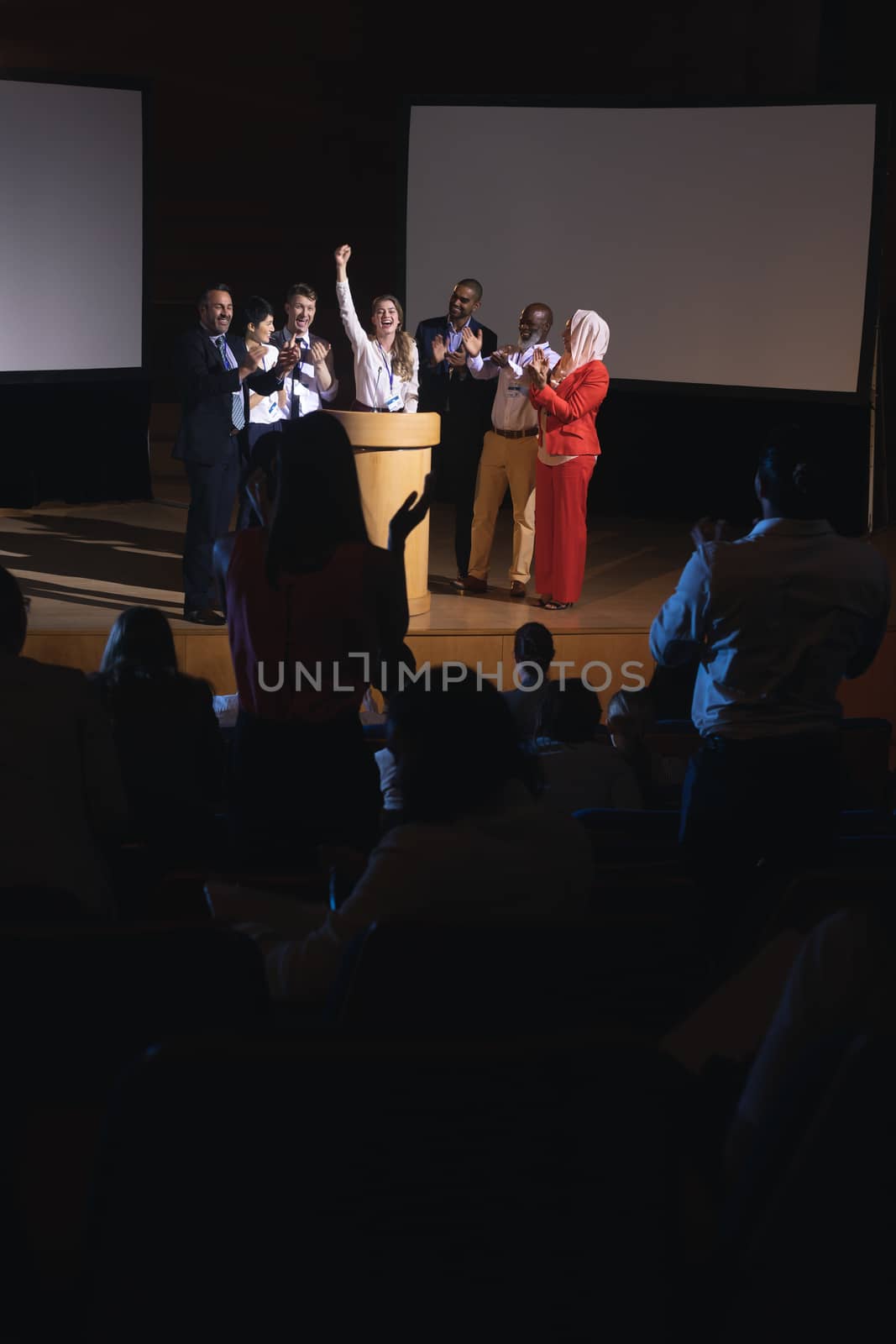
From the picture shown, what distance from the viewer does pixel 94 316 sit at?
766 centimetres

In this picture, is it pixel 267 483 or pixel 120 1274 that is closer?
pixel 120 1274

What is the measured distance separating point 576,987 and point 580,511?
165 inches

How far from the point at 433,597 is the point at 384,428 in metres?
1.02

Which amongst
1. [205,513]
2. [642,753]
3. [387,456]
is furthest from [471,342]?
[642,753]

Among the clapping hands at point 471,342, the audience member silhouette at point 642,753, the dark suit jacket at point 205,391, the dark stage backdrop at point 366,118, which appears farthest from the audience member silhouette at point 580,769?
the dark stage backdrop at point 366,118

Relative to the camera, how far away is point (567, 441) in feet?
18.2

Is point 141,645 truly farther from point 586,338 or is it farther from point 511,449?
point 511,449

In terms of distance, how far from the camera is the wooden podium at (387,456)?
5.24 m

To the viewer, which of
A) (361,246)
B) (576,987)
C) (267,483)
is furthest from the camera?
(361,246)

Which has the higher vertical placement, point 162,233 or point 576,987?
point 162,233

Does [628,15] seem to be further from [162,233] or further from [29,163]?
[29,163]

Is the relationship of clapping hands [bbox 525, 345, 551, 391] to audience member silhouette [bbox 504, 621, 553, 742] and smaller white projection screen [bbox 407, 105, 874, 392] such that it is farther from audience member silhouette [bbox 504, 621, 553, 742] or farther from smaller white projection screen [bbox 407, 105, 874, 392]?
smaller white projection screen [bbox 407, 105, 874, 392]

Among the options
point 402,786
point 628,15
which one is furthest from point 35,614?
point 628,15

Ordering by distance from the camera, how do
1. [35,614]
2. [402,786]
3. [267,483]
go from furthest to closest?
[35,614], [267,483], [402,786]
